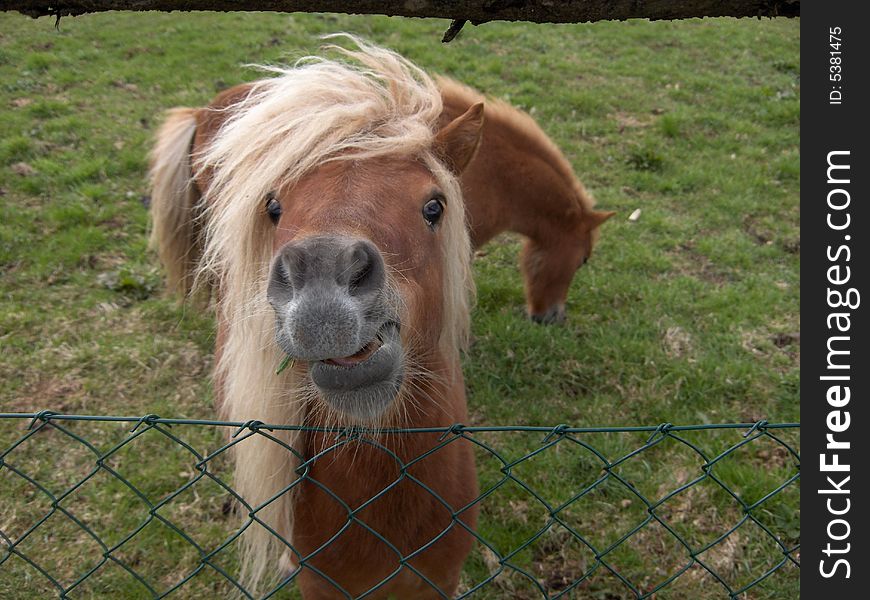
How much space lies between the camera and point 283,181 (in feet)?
6.36

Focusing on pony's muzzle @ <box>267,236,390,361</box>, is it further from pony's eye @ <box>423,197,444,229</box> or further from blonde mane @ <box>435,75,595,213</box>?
blonde mane @ <box>435,75,595,213</box>

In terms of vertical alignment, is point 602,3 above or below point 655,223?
above

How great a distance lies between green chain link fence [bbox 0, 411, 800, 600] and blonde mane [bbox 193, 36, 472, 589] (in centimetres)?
95

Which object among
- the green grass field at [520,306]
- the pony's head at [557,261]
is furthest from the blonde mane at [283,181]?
the pony's head at [557,261]

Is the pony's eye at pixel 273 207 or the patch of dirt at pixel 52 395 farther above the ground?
the pony's eye at pixel 273 207

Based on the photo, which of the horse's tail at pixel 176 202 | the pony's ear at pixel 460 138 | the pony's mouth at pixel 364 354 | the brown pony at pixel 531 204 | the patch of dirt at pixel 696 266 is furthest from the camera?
the patch of dirt at pixel 696 266

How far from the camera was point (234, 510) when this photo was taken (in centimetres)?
349

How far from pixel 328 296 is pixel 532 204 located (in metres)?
3.39

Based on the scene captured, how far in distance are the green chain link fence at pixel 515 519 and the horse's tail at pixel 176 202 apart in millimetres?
1145

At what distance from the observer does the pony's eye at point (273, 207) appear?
1.96m

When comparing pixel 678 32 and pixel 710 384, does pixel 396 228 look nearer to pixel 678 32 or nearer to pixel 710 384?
pixel 710 384

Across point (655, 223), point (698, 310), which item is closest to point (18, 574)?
point (698, 310)

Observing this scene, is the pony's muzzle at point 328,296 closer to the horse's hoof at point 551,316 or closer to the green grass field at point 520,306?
the green grass field at point 520,306
